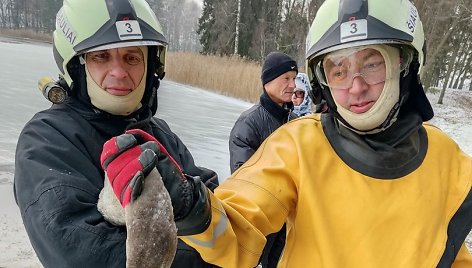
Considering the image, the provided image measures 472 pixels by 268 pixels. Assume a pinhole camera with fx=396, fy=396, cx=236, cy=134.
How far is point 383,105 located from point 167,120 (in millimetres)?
7380

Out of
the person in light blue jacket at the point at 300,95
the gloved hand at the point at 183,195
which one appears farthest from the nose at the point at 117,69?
the person in light blue jacket at the point at 300,95

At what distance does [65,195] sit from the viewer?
1092mm

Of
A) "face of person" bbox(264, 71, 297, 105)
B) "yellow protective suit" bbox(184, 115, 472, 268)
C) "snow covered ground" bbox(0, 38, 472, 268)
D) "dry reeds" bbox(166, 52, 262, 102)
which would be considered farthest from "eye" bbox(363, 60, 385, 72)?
"dry reeds" bbox(166, 52, 262, 102)

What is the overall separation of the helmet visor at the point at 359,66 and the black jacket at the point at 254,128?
66.2 inches

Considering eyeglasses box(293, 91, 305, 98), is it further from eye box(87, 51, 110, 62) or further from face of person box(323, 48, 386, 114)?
eye box(87, 51, 110, 62)

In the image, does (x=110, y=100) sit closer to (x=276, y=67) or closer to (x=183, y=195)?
(x=183, y=195)

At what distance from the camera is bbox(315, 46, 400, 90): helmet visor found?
1.47 metres

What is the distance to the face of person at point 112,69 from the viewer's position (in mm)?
1498

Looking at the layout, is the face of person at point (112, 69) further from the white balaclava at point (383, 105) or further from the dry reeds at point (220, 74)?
the dry reeds at point (220, 74)

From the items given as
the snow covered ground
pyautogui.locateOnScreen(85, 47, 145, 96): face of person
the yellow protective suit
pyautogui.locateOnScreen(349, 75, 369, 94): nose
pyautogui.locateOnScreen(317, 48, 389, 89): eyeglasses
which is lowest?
the snow covered ground

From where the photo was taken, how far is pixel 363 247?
134 centimetres

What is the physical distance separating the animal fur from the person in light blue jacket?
9.43 feet


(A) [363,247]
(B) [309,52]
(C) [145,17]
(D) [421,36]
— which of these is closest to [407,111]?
(D) [421,36]

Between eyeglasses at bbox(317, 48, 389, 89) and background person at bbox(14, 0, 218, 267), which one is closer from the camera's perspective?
background person at bbox(14, 0, 218, 267)
